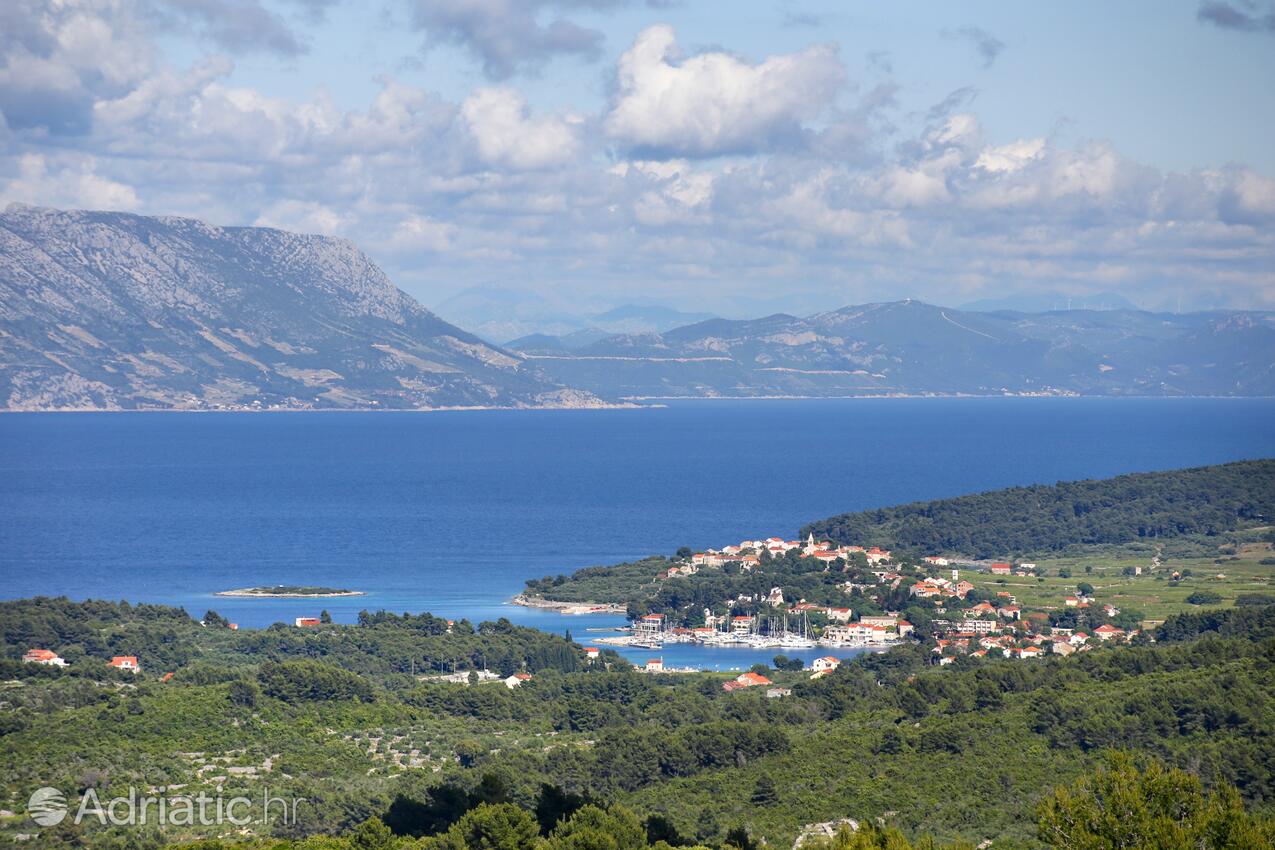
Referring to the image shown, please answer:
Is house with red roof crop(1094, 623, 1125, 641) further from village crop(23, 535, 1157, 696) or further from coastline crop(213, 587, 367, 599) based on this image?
coastline crop(213, 587, 367, 599)

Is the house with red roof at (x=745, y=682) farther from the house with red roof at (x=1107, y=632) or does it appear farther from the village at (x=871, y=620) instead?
the house with red roof at (x=1107, y=632)

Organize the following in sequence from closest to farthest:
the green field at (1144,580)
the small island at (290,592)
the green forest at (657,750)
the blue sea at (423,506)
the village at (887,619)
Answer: the green forest at (657,750) < the village at (887,619) < the green field at (1144,580) < the small island at (290,592) < the blue sea at (423,506)

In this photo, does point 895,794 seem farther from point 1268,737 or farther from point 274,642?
point 274,642

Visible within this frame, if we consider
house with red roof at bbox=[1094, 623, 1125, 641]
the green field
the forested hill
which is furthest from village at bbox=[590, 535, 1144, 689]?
the forested hill

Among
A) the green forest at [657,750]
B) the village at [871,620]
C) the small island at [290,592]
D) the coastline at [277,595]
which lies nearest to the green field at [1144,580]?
the village at [871,620]

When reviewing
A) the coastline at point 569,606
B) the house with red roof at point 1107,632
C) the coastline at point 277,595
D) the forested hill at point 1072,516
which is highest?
the forested hill at point 1072,516

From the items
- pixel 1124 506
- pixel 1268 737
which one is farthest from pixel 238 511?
pixel 1268 737
